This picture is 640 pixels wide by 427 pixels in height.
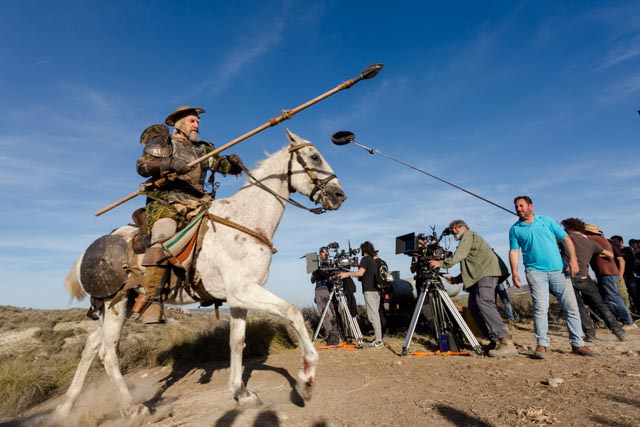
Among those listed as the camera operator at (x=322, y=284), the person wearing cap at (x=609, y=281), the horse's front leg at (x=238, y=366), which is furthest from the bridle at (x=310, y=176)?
the person wearing cap at (x=609, y=281)

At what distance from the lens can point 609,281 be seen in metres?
8.38

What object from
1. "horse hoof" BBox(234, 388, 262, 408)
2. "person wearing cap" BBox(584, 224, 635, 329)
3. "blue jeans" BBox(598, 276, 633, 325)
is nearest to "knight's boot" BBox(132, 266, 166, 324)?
"horse hoof" BBox(234, 388, 262, 408)

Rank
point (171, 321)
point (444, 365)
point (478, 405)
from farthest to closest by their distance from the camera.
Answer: point (171, 321) < point (444, 365) < point (478, 405)

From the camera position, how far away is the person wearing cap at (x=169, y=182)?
4562mm

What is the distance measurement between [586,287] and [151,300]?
27.1 feet

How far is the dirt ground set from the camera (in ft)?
11.1

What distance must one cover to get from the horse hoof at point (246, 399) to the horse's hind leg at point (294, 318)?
693mm

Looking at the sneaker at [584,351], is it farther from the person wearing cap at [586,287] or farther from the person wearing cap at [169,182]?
the person wearing cap at [169,182]

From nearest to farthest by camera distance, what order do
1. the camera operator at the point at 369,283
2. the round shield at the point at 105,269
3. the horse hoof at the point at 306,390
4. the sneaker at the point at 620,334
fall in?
the horse hoof at the point at 306,390, the round shield at the point at 105,269, the sneaker at the point at 620,334, the camera operator at the point at 369,283

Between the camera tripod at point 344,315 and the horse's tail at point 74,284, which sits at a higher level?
the horse's tail at point 74,284

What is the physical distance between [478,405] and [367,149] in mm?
4357

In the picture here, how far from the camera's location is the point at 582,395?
3699 mm

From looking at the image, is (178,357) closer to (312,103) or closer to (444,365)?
(444,365)

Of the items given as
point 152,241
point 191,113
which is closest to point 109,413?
point 152,241
